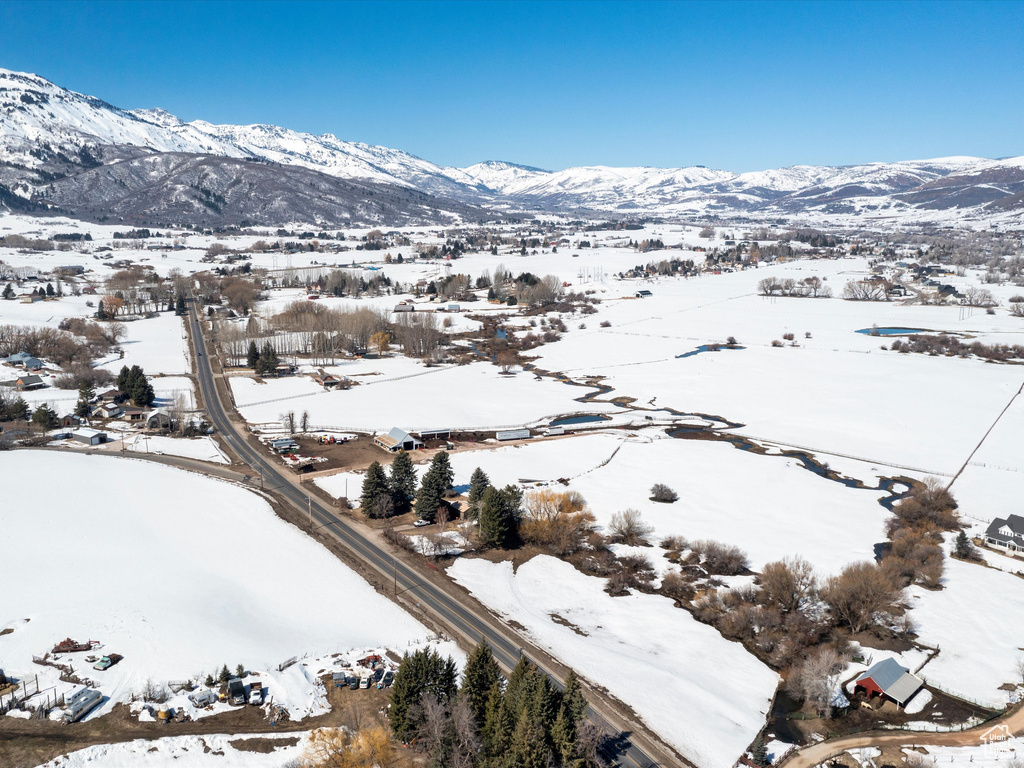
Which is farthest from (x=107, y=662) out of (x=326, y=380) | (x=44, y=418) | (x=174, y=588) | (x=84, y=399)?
(x=326, y=380)

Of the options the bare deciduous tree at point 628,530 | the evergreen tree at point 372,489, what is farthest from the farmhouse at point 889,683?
the evergreen tree at point 372,489

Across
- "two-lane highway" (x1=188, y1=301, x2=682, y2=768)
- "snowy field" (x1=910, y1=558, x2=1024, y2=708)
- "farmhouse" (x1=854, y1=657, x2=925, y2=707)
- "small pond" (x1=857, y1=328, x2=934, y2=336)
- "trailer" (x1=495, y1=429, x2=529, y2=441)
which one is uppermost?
"small pond" (x1=857, y1=328, x2=934, y2=336)

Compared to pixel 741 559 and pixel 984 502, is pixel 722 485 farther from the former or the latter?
pixel 984 502

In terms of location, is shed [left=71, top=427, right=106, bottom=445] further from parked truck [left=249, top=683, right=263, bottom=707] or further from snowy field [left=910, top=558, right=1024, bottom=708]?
snowy field [left=910, top=558, right=1024, bottom=708]

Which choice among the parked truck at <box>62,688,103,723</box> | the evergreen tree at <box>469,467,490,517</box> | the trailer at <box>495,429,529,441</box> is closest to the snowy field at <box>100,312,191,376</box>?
the trailer at <box>495,429,529,441</box>

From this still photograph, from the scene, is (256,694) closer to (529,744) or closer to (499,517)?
(529,744)

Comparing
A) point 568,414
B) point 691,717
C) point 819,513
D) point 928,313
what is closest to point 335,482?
point 568,414
